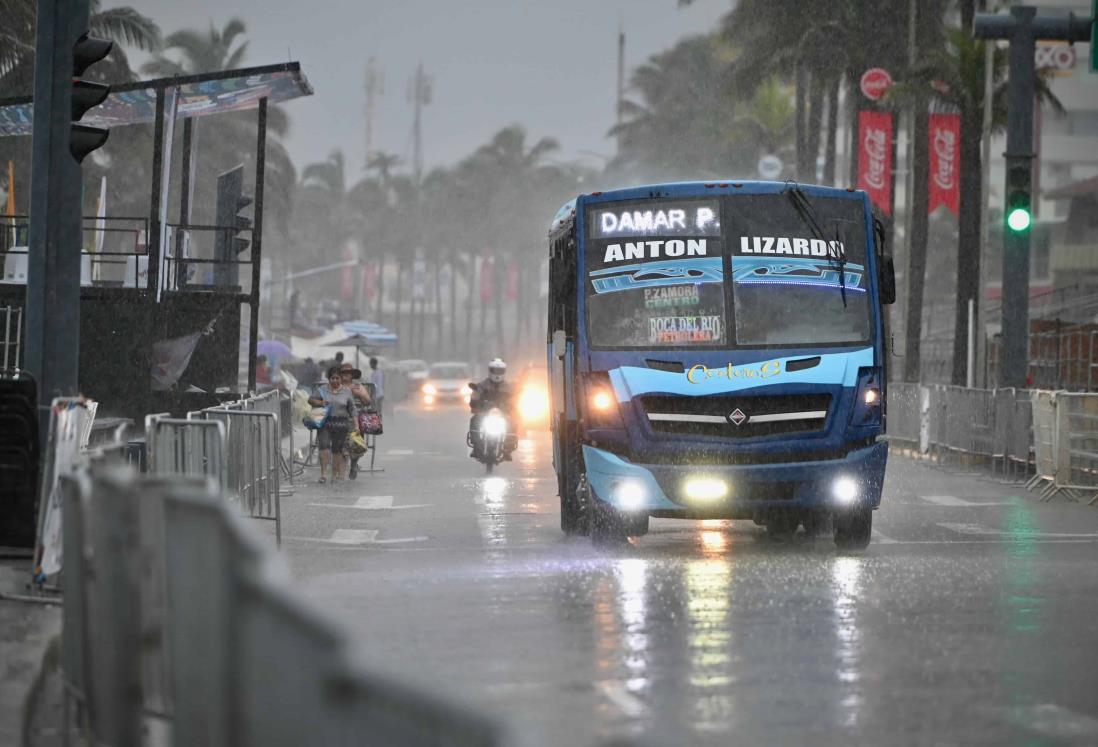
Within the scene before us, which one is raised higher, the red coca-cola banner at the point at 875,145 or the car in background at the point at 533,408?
the red coca-cola banner at the point at 875,145

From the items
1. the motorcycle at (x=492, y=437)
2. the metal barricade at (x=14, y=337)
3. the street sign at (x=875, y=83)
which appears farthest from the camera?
the street sign at (x=875, y=83)

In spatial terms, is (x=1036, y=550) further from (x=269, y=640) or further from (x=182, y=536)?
(x=269, y=640)

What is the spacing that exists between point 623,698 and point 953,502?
14.6 metres

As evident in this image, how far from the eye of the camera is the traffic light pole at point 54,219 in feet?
46.2

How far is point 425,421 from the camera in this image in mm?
53844

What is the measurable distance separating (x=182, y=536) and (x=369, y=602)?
678cm

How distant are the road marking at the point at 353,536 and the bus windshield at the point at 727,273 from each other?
3065 mm

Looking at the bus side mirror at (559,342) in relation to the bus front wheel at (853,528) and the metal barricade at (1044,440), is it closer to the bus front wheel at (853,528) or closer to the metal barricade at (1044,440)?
the bus front wheel at (853,528)

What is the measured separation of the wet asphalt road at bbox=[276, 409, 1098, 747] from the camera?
25.5ft

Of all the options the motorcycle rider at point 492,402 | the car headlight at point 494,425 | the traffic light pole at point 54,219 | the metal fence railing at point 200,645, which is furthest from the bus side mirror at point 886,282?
the car headlight at point 494,425

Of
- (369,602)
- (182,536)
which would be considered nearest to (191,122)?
(369,602)

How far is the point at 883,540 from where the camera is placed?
16797 mm

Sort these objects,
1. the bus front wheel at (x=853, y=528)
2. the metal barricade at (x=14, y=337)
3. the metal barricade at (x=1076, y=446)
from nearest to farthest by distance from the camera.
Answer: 1. the bus front wheel at (x=853, y=528)
2. the metal barricade at (x=1076, y=446)
3. the metal barricade at (x=14, y=337)

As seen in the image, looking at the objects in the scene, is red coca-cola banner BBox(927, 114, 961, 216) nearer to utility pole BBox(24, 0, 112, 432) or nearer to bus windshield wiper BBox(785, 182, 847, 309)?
bus windshield wiper BBox(785, 182, 847, 309)
